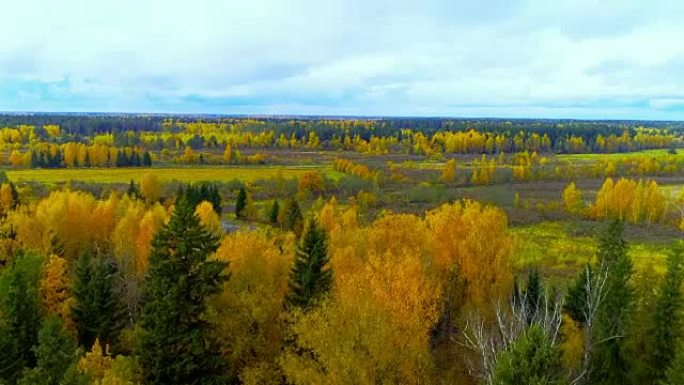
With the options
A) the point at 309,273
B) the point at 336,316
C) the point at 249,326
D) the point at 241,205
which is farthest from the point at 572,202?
the point at 336,316

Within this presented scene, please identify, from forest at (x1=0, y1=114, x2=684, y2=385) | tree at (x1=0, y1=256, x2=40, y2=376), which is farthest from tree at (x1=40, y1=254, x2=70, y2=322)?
tree at (x1=0, y1=256, x2=40, y2=376)

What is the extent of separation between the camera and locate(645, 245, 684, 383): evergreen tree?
25984 millimetres

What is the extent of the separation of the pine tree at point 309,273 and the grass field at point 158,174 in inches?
3293

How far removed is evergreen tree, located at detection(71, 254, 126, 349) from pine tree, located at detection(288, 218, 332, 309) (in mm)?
10577

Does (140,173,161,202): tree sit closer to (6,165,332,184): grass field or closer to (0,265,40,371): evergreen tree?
(6,165,332,184): grass field

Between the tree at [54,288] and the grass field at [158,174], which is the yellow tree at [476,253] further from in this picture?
the grass field at [158,174]

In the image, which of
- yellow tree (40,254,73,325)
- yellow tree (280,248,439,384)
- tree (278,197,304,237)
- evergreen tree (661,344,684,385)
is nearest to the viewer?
evergreen tree (661,344,684,385)

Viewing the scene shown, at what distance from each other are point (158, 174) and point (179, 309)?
4221 inches

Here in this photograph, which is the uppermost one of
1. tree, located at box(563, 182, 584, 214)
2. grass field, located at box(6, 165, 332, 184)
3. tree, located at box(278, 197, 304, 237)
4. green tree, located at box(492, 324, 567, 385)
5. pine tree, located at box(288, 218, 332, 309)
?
green tree, located at box(492, 324, 567, 385)

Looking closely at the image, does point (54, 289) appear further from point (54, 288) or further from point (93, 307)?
point (93, 307)

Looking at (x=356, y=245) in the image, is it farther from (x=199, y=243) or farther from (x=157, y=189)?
(x=157, y=189)

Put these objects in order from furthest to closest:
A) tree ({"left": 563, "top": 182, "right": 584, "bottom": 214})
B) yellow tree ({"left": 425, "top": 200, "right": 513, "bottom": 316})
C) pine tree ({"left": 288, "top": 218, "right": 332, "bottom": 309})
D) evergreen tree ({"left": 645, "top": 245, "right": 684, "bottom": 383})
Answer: tree ({"left": 563, "top": 182, "right": 584, "bottom": 214}) < yellow tree ({"left": 425, "top": 200, "right": 513, "bottom": 316}) < pine tree ({"left": 288, "top": 218, "right": 332, "bottom": 309}) < evergreen tree ({"left": 645, "top": 245, "right": 684, "bottom": 383})

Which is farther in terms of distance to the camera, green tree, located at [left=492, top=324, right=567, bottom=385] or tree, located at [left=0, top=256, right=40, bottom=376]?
tree, located at [left=0, top=256, right=40, bottom=376]

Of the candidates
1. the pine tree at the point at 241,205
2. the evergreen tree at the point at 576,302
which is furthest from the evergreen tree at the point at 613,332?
the pine tree at the point at 241,205
